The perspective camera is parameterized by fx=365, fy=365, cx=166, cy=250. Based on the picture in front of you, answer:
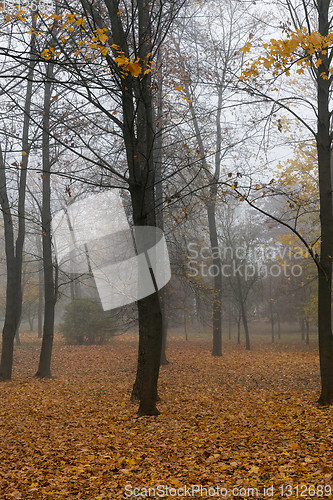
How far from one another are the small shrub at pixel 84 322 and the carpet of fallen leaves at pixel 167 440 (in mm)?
10503

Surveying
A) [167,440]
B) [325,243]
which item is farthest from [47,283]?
[325,243]

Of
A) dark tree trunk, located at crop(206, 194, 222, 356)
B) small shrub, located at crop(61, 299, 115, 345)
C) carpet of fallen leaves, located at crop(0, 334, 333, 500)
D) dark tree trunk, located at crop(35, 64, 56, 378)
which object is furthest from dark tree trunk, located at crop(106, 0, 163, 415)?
small shrub, located at crop(61, 299, 115, 345)

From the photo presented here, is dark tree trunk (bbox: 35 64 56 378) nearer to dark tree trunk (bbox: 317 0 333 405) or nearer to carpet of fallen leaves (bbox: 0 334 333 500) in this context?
carpet of fallen leaves (bbox: 0 334 333 500)

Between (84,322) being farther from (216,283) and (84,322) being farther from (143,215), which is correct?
(143,215)

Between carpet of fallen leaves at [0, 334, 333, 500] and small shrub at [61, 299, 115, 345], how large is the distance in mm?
10503

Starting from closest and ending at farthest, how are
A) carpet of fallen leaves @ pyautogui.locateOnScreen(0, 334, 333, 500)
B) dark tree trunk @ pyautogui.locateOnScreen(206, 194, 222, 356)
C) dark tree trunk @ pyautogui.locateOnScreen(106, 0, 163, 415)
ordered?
carpet of fallen leaves @ pyautogui.locateOnScreen(0, 334, 333, 500)
dark tree trunk @ pyautogui.locateOnScreen(106, 0, 163, 415)
dark tree trunk @ pyautogui.locateOnScreen(206, 194, 222, 356)

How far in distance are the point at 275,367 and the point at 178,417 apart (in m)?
6.84

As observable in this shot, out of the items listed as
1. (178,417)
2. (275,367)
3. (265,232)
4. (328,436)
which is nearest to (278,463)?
(328,436)

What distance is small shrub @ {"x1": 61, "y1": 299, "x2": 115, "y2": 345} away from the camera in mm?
19297

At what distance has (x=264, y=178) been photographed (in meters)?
12.8

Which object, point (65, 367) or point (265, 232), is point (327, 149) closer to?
point (65, 367)

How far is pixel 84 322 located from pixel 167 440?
15.7 meters

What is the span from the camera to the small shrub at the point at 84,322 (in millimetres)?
19297

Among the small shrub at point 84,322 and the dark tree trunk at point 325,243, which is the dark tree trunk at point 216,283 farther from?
the dark tree trunk at point 325,243
